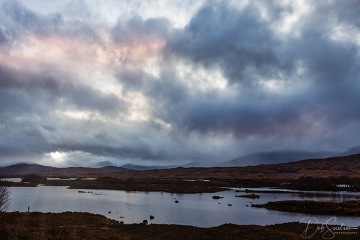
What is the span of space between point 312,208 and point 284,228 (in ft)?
93.6

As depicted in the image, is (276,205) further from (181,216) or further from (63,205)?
(63,205)

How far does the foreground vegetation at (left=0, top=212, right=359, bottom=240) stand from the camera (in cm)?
4038

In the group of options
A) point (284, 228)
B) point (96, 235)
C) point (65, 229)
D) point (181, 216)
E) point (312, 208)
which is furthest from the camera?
point (312, 208)

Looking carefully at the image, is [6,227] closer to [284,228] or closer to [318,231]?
[284,228]

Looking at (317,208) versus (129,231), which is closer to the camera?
(129,231)

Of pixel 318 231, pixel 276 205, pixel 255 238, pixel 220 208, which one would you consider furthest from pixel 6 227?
pixel 276 205

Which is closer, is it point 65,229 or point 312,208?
point 65,229

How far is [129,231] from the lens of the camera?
46469 mm

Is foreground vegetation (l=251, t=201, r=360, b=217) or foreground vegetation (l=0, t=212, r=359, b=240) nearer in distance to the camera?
foreground vegetation (l=0, t=212, r=359, b=240)

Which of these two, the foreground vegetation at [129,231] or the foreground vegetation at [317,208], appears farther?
the foreground vegetation at [317,208]

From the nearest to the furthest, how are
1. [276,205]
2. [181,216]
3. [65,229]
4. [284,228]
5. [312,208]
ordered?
[65,229]
[284,228]
[181,216]
[312,208]
[276,205]

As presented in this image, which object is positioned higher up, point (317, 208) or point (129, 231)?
point (317, 208)

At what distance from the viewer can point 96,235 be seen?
41.2m

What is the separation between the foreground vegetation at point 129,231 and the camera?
4038 centimetres
